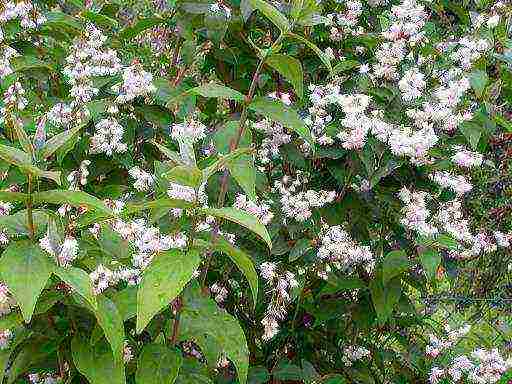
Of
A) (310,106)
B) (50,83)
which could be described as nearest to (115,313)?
(310,106)

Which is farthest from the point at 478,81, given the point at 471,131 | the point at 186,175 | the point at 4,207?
the point at 4,207

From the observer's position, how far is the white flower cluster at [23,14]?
2.78m

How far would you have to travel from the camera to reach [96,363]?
1.63m

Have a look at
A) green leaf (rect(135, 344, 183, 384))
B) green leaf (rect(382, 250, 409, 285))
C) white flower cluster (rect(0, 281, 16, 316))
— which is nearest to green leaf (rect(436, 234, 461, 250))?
green leaf (rect(382, 250, 409, 285))

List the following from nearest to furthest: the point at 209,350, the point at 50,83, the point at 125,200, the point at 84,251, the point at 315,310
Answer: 1. the point at 84,251
2. the point at 209,350
3. the point at 125,200
4. the point at 315,310
5. the point at 50,83

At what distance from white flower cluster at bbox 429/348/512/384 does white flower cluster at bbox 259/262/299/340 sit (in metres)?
0.80

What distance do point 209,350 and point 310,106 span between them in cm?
105

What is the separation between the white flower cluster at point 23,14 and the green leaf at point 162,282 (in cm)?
160

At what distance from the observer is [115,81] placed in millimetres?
2490

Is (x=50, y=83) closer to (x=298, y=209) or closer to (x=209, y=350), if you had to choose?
(x=298, y=209)

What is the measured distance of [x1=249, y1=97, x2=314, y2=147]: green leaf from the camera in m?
1.93

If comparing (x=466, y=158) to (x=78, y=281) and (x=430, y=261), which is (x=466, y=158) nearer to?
(x=430, y=261)

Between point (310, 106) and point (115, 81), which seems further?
point (310, 106)

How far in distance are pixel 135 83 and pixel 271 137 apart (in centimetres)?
47
